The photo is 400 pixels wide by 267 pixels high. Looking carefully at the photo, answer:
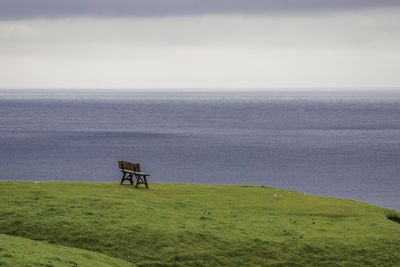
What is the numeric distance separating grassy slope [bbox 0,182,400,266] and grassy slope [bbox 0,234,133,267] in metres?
1.22

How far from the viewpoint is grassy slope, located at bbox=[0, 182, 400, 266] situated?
28.0 metres

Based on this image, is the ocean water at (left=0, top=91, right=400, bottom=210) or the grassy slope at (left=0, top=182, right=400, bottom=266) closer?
the grassy slope at (left=0, top=182, right=400, bottom=266)

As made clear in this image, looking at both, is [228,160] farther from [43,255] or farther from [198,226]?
[43,255]

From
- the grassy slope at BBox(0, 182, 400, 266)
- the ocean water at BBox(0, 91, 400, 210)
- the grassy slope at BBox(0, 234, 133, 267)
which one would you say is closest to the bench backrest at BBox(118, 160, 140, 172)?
the grassy slope at BBox(0, 182, 400, 266)

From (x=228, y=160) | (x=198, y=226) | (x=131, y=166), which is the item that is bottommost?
(x=228, y=160)

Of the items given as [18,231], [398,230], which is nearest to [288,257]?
[398,230]

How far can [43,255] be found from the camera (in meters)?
24.0

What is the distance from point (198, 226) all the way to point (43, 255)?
977 cm

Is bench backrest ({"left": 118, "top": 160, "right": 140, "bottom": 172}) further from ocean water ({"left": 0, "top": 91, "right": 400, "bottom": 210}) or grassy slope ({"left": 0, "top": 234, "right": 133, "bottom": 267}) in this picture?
ocean water ({"left": 0, "top": 91, "right": 400, "bottom": 210})

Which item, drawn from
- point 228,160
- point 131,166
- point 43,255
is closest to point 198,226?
point 43,255

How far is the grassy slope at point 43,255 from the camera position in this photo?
22375 mm

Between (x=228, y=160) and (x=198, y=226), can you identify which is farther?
(x=228, y=160)

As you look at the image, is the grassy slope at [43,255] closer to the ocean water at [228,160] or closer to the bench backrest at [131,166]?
the bench backrest at [131,166]

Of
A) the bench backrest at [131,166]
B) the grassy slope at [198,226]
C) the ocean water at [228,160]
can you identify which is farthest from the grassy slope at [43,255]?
the ocean water at [228,160]
